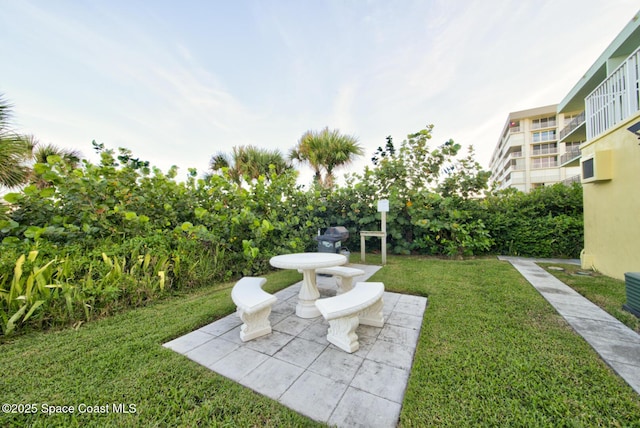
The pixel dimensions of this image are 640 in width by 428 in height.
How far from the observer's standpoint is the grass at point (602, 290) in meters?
2.48

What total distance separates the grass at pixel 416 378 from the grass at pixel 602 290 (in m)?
0.62

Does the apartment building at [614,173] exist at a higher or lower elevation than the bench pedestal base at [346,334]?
higher

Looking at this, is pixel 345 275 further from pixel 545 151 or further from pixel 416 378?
pixel 545 151

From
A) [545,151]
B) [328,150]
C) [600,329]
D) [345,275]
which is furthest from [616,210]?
[545,151]

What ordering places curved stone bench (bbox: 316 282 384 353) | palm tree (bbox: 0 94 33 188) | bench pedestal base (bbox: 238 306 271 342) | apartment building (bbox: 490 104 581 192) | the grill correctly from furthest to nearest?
apartment building (bbox: 490 104 581 192)
the grill
palm tree (bbox: 0 94 33 188)
bench pedestal base (bbox: 238 306 271 342)
curved stone bench (bbox: 316 282 384 353)

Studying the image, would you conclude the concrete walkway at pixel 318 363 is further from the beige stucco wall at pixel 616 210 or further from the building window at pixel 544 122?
the building window at pixel 544 122

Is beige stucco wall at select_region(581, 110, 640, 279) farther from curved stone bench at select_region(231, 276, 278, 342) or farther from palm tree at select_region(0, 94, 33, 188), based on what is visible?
palm tree at select_region(0, 94, 33, 188)

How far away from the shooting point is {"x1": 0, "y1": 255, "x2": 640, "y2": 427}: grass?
1.36 m

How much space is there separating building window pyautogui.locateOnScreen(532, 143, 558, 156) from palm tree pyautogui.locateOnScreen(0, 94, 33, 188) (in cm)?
4056

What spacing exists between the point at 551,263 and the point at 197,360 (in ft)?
22.8

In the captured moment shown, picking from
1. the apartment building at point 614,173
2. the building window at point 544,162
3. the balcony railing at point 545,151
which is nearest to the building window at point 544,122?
the balcony railing at point 545,151

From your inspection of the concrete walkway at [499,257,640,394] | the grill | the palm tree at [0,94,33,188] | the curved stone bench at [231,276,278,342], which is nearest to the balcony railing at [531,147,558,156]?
the concrete walkway at [499,257,640,394]

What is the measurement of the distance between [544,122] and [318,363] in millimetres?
39913

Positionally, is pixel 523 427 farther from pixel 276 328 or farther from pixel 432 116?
pixel 432 116
